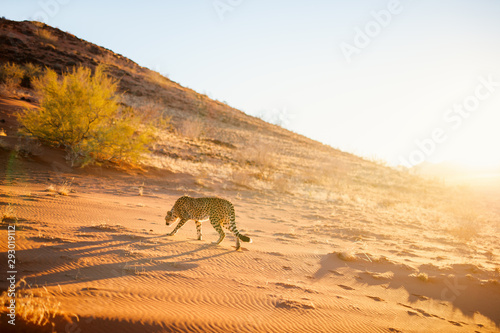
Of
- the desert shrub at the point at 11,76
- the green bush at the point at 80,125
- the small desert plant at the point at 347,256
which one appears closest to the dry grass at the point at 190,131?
the green bush at the point at 80,125

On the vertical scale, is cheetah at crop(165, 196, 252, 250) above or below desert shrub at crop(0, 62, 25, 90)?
below

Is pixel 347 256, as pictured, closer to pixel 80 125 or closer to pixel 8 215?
pixel 8 215

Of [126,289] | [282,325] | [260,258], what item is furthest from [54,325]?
[260,258]

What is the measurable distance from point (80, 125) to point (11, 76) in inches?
584

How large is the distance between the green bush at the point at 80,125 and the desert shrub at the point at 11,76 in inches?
382

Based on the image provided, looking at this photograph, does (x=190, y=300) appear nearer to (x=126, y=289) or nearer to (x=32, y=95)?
(x=126, y=289)

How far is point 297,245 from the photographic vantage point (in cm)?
814

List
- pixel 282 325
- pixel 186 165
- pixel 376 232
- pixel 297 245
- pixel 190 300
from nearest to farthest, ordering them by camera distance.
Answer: pixel 282 325
pixel 190 300
pixel 297 245
pixel 376 232
pixel 186 165

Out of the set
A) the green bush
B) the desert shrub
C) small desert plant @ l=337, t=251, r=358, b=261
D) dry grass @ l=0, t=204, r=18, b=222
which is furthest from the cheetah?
the desert shrub

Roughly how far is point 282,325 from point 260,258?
2.50 m

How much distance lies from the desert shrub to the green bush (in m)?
9.71

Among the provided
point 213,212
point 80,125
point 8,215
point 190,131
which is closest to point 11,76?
point 190,131

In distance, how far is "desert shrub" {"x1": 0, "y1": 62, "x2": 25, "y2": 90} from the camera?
20578 mm

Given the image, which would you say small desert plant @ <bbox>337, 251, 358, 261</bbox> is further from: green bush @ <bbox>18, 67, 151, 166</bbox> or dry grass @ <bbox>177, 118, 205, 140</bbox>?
dry grass @ <bbox>177, 118, 205, 140</bbox>
